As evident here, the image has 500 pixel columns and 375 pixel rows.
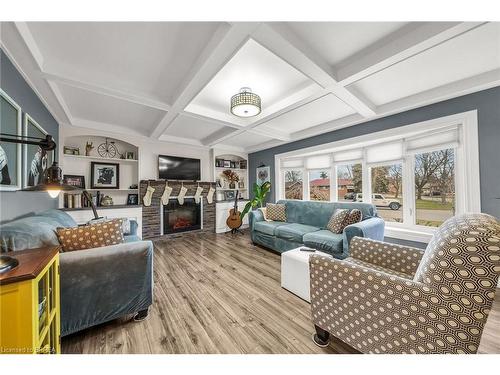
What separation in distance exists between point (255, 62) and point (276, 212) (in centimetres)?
270

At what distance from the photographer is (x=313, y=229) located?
10.0 feet

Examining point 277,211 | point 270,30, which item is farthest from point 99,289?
point 277,211

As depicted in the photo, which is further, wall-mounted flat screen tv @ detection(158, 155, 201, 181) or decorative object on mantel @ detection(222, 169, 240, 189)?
decorative object on mantel @ detection(222, 169, 240, 189)

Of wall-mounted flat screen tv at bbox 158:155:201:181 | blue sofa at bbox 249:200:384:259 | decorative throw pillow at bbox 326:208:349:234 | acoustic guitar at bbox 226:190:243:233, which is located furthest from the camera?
acoustic guitar at bbox 226:190:243:233

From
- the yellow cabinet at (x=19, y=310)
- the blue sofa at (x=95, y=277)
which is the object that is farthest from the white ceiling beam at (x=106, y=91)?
the yellow cabinet at (x=19, y=310)

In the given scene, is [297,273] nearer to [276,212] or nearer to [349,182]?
[276,212]

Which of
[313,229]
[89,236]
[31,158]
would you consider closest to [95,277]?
[89,236]

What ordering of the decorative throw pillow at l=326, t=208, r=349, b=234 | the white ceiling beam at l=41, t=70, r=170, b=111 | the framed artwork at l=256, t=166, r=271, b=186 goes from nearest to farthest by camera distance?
the white ceiling beam at l=41, t=70, r=170, b=111 < the decorative throw pillow at l=326, t=208, r=349, b=234 < the framed artwork at l=256, t=166, r=271, b=186

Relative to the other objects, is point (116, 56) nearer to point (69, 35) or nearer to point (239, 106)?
point (69, 35)

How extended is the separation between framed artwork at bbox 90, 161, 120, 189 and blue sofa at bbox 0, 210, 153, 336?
2.62m

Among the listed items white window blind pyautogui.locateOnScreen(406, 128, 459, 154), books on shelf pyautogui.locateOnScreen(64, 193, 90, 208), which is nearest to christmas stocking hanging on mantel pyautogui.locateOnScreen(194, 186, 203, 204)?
books on shelf pyautogui.locateOnScreen(64, 193, 90, 208)

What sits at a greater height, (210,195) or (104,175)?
(104,175)

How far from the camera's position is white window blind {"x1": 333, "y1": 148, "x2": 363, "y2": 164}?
352 centimetres

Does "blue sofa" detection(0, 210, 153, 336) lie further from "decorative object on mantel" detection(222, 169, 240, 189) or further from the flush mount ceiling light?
"decorative object on mantel" detection(222, 169, 240, 189)
